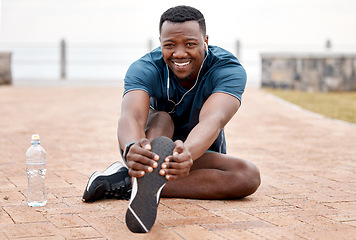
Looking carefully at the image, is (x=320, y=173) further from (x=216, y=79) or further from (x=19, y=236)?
(x=19, y=236)

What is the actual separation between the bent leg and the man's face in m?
0.68

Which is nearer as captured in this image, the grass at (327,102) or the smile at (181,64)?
the smile at (181,64)

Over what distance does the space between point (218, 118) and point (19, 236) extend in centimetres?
138

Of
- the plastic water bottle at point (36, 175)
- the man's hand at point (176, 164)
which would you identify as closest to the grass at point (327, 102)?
the plastic water bottle at point (36, 175)

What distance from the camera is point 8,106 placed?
11.3 m

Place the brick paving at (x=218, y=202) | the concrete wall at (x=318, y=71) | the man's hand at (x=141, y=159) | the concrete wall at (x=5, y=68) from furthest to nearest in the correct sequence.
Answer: the concrete wall at (x=5, y=68) → the concrete wall at (x=318, y=71) → the brick paving at (x=218, y=202) → the man's hand at (x=141, y=159)

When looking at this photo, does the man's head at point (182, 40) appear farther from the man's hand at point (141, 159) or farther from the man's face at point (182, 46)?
the man's hand at point (141, 159)

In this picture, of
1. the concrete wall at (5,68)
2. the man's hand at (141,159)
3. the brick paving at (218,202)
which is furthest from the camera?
the concrete wall at (5,68)

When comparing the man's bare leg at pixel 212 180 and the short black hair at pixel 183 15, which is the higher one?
the short black hair at pixel 183 15

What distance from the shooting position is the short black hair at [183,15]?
3.65 metres

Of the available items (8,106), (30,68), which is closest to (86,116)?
(8,106)

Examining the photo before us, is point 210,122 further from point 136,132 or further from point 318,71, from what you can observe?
point 318,71

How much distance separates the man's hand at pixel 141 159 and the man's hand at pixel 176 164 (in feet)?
0.20

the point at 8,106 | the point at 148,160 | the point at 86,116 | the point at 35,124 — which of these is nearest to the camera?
the point at 148,160
